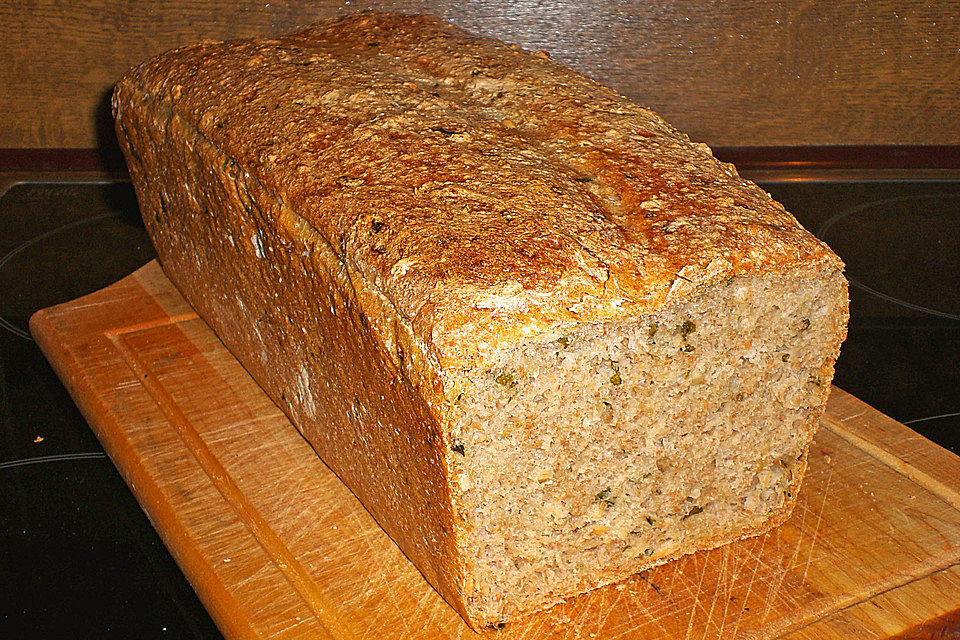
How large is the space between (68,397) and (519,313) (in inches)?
50.8

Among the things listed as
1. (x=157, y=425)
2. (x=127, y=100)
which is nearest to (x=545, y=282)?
(x=157, y=425)

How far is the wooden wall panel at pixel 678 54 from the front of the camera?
2982mm

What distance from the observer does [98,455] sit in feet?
6.04

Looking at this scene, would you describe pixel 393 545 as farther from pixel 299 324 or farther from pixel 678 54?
pixel 678 54

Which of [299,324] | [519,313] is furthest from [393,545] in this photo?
[519,313]

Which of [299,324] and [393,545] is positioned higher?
[299,324]

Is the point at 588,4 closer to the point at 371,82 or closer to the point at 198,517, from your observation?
the point at 371,82

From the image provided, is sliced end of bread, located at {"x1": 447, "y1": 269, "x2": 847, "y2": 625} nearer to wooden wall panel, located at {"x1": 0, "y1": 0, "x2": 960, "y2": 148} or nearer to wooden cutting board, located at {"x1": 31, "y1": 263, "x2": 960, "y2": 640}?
wooden cutting board, located at {"x1": 31, "y1": 263, "x2": 960, "y2": 640}

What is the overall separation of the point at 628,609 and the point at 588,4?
2.31 meters

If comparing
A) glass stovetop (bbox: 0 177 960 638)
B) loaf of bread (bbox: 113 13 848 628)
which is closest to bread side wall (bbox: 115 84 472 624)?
loaf of bread (bbox: 113 13 848 628)

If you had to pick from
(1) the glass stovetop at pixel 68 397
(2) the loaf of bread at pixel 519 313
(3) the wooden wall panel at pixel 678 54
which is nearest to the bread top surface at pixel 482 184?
(2) the loaf of bread at pixel 519 313

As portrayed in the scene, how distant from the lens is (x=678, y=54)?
331cm

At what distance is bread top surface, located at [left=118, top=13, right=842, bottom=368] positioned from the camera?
1.21 metres

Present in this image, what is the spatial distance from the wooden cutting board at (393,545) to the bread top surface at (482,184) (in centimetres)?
50
